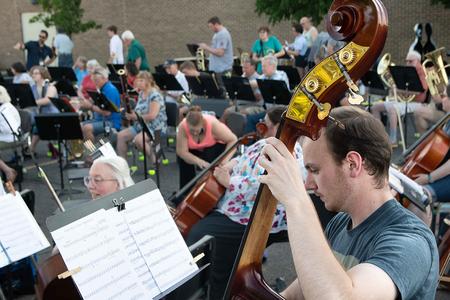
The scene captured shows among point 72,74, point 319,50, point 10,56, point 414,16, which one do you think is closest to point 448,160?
point 319,50

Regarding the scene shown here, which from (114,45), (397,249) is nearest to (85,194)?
(397,249)

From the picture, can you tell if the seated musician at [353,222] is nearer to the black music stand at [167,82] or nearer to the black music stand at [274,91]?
the black music stand at [274,91]

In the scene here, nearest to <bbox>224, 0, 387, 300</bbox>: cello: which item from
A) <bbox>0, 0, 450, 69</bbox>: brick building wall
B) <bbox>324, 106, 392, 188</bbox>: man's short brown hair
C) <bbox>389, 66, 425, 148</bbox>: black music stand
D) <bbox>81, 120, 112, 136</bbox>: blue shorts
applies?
<bbox>324, 106, 392, 188</bbox>: man's short brown hair

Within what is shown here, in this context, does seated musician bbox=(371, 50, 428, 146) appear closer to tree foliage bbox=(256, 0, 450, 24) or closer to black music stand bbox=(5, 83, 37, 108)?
black music stand bbox=(5, 83, 37, 108)

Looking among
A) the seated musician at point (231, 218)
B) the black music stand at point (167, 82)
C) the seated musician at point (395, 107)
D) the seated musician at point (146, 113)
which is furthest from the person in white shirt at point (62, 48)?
the seated musician at point (231, 218)

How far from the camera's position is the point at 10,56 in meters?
24.6

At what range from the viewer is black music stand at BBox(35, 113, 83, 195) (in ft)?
22.3

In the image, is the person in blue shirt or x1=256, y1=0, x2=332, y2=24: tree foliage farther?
the person in blue shirt

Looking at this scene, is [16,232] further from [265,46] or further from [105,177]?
[265,46]

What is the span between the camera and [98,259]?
221 centimetres

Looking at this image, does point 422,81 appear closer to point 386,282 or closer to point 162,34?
point 386,282

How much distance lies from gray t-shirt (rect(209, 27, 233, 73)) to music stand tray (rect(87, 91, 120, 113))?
4.29m

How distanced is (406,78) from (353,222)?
681cm

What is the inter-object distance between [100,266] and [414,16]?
1700cm
